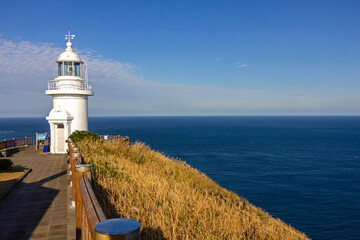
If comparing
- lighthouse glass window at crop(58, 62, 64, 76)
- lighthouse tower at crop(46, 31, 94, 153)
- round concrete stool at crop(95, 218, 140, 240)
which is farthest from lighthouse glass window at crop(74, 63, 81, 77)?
round concrete stool at crop(95, 218, 140, 240)

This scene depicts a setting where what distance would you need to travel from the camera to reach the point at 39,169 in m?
14.2

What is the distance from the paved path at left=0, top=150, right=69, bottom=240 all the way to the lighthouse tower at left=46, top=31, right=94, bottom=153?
722 cm

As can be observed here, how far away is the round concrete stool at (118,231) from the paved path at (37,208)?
17.2 ft

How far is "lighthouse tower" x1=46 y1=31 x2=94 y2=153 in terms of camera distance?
20234 mm

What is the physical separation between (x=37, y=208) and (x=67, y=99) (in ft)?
46.0

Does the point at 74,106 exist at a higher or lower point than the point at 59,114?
higher

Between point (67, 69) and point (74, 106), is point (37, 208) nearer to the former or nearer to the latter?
point (74, 106)

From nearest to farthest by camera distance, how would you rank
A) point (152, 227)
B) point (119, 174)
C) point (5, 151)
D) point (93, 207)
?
point (93, 207) → point (152, 227) → point (119, 174) → point (5, 151)

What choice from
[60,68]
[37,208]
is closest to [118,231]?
[37,208]

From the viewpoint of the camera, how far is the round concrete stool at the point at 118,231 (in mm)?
1742

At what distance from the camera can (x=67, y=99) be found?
68.3ft

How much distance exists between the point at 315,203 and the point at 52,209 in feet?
78.2

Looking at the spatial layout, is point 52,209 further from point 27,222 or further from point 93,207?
point 93,207

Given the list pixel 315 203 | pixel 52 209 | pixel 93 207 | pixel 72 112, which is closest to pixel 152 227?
pixel 93 207
